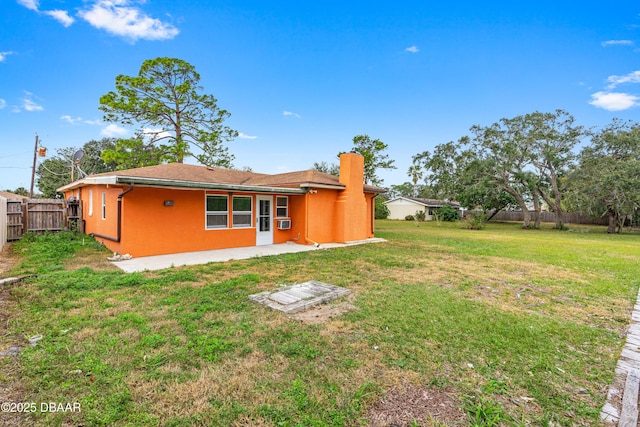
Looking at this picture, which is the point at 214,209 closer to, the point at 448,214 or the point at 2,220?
the point at 2,220

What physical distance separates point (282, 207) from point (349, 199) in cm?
295

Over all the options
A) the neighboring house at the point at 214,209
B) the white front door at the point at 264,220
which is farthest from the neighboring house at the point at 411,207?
the white front door at the point at 264,220

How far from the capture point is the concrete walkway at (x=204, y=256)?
23.7ft

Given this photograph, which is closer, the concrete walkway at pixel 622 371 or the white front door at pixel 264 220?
the concrete walkway at pixel 622 371

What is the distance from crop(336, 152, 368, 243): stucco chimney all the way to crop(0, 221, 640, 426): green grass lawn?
6.12 metres

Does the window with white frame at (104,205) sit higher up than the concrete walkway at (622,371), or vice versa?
the window with white frame at (104,205)

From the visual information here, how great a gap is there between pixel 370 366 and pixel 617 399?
83.0 inches

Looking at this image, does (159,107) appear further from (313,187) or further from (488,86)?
(488,86)

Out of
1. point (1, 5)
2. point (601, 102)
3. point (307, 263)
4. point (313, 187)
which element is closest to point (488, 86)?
point (601, 102)

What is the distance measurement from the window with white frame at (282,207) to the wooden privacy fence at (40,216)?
27.7ft

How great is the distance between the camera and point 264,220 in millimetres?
11359

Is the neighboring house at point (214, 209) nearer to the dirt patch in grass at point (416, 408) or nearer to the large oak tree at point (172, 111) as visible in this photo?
the large oak tree at point (172, 111)

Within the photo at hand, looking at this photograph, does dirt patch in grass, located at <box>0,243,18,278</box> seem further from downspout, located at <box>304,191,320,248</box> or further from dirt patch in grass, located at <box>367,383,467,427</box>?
downspout, located at <box>304,191,320,248</box>

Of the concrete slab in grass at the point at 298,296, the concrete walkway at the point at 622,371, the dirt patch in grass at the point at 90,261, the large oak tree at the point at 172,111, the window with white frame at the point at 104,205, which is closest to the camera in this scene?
the concrete walkway at the point at 622,371
